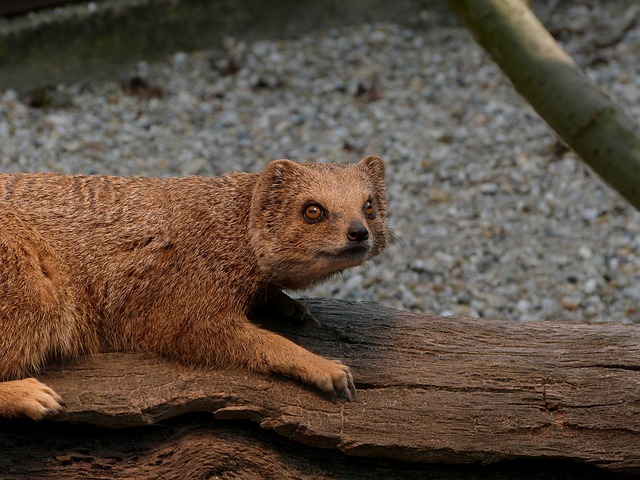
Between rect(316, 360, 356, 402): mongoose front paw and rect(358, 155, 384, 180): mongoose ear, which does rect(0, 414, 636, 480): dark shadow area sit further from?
rect(358, 155, 384, 180): mongoose ear

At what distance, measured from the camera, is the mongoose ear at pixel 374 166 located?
190 inches

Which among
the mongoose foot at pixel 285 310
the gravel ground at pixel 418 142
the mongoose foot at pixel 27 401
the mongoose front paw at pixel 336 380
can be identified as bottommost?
the mongoose foot at pixel 27 401

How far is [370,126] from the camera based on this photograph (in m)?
9.29

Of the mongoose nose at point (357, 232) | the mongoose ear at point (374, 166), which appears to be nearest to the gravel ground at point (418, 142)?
the mongoose ear at point (374, 166)

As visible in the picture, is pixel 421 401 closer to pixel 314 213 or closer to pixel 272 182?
pixel 314 213

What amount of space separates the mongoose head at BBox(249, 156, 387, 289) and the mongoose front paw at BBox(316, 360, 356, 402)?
468 millimetres

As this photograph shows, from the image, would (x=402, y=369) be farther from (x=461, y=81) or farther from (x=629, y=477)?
(x=461, y=81)

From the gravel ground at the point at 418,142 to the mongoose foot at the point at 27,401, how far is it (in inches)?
115

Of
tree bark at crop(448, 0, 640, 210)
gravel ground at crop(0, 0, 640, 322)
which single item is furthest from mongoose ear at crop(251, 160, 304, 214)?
gravel ground at crop(0, 0, 640, 322)

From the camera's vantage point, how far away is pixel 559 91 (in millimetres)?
3416

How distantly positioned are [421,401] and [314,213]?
42.2 inches

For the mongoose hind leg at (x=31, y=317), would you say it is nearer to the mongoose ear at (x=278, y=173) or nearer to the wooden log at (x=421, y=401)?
the wooden log at (x=421, y=401)

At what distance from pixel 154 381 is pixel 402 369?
125cm

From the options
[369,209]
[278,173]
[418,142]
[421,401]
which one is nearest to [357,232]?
[369,209]
